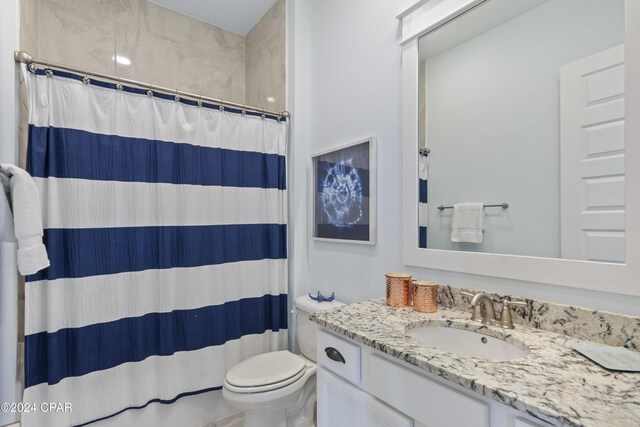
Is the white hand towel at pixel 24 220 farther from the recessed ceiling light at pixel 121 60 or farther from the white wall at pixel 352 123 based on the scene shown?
the recessed ceiling light at pixel 121 60

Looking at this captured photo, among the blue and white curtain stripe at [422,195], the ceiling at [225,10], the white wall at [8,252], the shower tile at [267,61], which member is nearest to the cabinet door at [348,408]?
the blue and white curtain stripe at [422,195]

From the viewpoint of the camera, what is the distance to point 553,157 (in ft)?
3.22

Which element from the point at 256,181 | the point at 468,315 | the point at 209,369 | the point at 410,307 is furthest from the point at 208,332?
the point at 468,315

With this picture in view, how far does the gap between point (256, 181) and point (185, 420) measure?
1.46 meters

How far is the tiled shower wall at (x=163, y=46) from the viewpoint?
6.40 ft

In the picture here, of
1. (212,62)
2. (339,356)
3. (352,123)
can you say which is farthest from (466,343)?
(212,62)

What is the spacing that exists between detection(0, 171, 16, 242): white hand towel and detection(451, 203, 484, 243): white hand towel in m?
1.66

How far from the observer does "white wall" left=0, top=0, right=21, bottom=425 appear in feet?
4.07

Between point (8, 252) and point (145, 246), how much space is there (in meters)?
0.51

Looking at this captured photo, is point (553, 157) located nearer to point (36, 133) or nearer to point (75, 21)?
point (36, 133)

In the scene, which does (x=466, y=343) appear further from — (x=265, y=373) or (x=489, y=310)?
(x=265, y=373)

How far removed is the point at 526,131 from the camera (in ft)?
3.45

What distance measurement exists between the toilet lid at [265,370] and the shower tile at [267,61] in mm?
1670

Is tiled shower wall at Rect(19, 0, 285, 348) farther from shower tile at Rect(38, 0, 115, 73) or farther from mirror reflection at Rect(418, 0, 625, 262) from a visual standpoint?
mirror reflection at Rect(418, 0, 625, 262)
